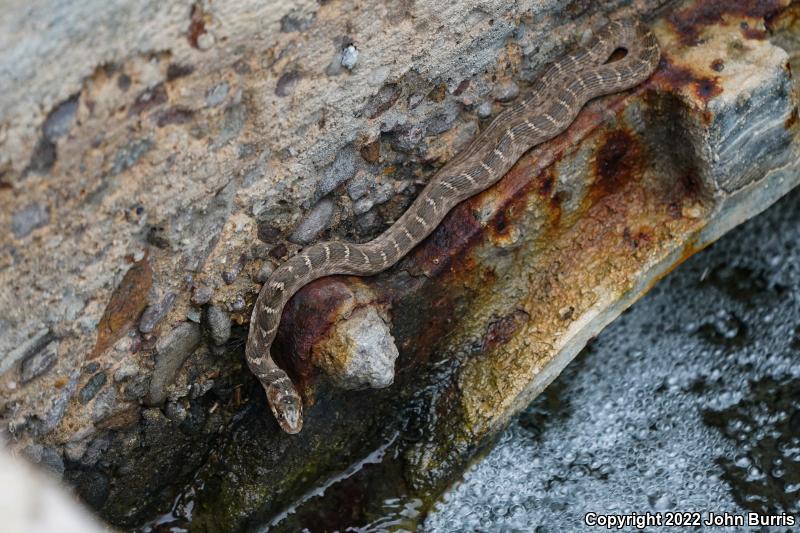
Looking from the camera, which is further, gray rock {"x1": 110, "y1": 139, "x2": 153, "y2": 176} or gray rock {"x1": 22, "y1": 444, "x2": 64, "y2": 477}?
gray rock {"x1": 22, "y1": 444, "x2": 64, "y2": 477}

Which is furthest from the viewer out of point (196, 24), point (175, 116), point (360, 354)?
point (360, 354)

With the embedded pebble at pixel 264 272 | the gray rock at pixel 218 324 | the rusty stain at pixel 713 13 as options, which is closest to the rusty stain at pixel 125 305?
the gray rock at pixel 218 324

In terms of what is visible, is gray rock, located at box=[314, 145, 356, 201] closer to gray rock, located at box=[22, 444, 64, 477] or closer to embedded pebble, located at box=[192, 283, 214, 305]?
embedded pebble, located at box=[192, 283, 214, 305]

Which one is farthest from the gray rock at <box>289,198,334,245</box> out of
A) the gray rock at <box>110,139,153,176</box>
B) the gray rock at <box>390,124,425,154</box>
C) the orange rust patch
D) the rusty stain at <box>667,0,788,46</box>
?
the rusty stain at <box>667,0,788,46</box>

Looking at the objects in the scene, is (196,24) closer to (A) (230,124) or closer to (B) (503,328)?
(A) (230,124)

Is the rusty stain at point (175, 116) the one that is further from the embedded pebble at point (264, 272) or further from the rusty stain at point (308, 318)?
the rusty stain at point (308, 318)

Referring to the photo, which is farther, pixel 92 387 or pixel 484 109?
pixel 484 109

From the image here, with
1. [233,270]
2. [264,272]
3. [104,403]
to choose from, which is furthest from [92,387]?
[264,272]
